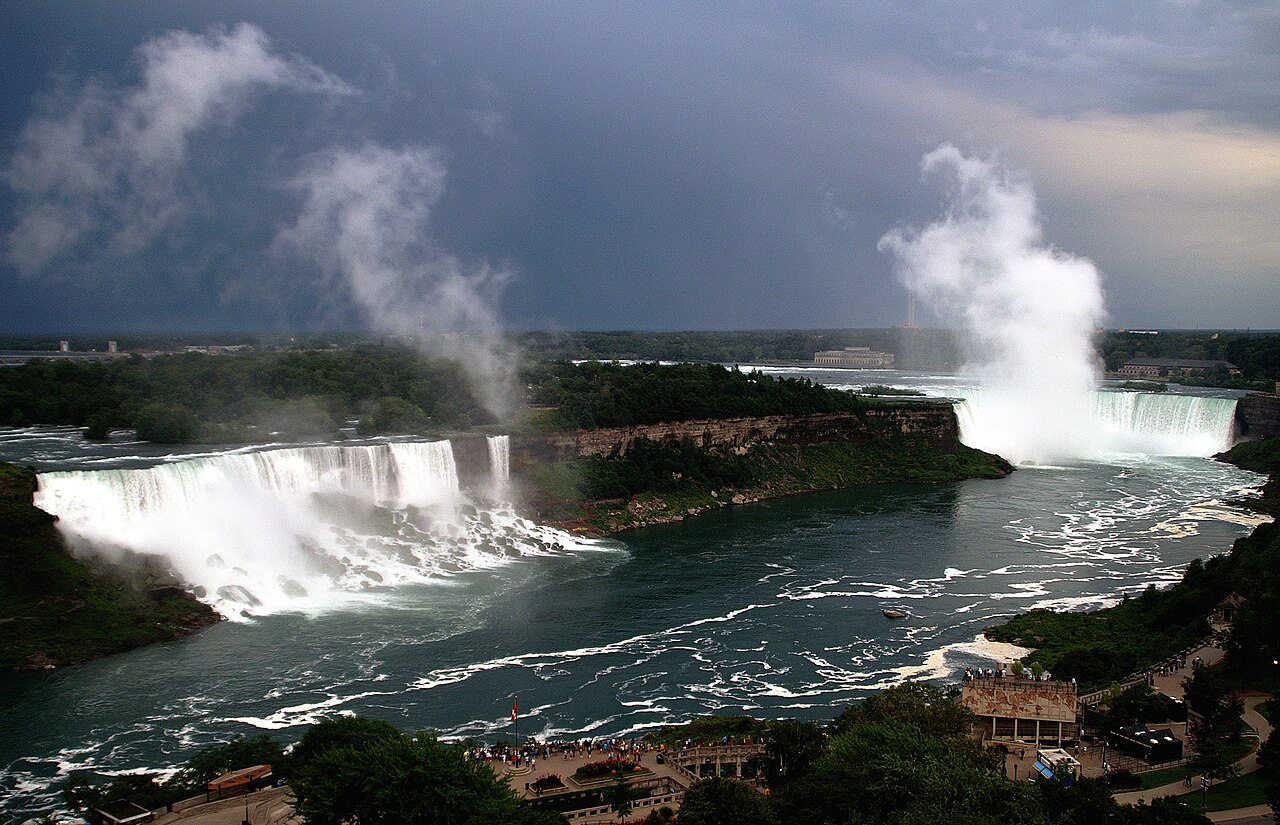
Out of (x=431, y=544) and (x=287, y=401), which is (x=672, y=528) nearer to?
(x=431, y=544)

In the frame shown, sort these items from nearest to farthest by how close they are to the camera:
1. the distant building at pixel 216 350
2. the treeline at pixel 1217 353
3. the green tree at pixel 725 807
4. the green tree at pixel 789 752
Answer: the green tree at pixel 725 807
the green tree at pixel 789 752
the distant building at pixel 216 350
the treeline at pixel 1217 353

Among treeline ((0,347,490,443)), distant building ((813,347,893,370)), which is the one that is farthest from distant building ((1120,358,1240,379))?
treeline ((0,347,490,443))

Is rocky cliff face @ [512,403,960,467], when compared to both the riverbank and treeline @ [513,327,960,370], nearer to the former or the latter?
the riverbank

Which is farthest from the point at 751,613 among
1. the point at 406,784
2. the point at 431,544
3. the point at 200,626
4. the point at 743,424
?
the point at 743,424

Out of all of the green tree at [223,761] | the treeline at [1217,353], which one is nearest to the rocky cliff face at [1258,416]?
the treeline at [1217,353]

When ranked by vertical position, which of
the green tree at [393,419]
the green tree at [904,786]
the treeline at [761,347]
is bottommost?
the green tree at [904,786]

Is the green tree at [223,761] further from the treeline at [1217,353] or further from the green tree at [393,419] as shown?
the treeline at [1217,353]
